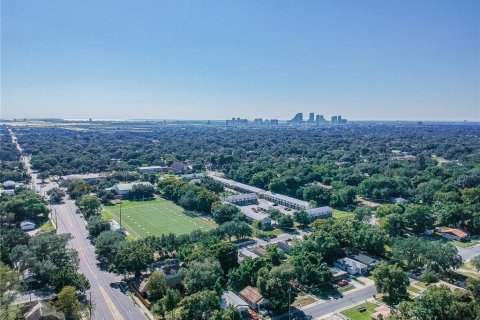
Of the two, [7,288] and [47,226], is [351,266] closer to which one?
[7,288]

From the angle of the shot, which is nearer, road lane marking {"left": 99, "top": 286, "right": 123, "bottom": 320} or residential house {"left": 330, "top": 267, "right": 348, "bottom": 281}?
road lane marking {"left": 99, "top": 286, "right": 123, "bottom": 320}

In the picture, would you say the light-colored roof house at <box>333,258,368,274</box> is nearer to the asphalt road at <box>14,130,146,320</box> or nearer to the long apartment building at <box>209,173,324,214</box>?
the asphalt road at <box>14,130,146,320</box>

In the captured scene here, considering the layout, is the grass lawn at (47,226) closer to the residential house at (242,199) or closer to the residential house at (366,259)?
the residential house at (242,199)

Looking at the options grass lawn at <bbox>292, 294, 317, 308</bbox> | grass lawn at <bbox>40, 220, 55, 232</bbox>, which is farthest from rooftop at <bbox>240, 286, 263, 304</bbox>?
grass lawn at <bbox>40, 220, 55, 232</bbox>

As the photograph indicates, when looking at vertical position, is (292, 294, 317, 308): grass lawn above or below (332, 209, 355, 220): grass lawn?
below

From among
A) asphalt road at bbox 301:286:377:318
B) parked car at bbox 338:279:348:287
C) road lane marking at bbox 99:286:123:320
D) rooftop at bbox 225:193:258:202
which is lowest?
asphalt road at bbox 301:286:377:318

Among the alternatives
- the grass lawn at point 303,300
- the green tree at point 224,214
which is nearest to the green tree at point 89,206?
the green tree at point 224,214

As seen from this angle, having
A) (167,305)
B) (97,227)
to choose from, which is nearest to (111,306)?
(167,305)
